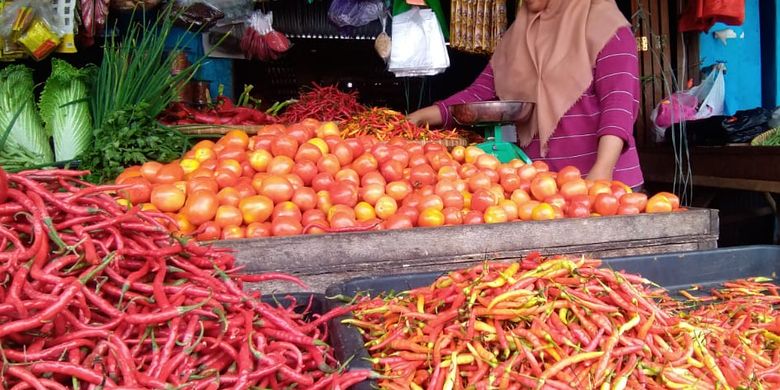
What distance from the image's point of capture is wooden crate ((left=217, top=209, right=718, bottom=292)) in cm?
194

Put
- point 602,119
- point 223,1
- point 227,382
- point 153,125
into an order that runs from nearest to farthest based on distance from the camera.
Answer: point 227,382 < point 153,125 < point 602,119 < point 223,1

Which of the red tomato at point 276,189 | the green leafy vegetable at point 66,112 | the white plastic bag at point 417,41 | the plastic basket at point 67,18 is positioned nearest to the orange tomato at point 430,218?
the red tomato at point 276,189

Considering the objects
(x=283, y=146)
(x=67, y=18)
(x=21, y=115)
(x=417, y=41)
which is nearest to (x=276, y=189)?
(x=283, y=146)

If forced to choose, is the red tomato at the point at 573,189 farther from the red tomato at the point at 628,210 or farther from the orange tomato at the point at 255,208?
the orange tomato at the point at 255,208

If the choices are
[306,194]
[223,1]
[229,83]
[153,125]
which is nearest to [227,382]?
[306,194]

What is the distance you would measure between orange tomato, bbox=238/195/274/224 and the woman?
197 cm

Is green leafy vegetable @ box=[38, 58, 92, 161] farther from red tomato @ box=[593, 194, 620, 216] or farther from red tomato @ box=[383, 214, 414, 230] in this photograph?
red tomato @ box=[593, 194, 620, 216]

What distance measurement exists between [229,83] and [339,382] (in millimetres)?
5380

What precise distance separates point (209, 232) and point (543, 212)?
1338mm

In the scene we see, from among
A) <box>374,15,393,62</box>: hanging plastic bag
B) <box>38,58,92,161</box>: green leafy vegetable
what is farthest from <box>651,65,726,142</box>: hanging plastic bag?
→ <box>38,58,92,161</box>: green leafy vegetable

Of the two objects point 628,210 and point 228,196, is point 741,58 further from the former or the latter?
point 228,196

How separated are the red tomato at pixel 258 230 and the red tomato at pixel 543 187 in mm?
1231

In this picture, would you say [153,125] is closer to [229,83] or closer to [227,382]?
[227,382]

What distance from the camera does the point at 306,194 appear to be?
2.23m
